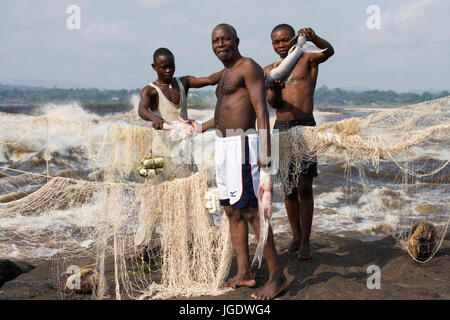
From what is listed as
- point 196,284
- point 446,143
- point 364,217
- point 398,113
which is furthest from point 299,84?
point 364,217

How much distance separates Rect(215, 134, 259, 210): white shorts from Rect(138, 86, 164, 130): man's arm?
107 centimetres

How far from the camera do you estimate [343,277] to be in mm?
4191

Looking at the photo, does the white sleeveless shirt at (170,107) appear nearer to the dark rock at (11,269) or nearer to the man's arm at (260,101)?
the man's arm at (260,101)

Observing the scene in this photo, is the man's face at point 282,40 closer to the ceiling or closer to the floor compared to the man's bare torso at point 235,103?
closer to the ceiling

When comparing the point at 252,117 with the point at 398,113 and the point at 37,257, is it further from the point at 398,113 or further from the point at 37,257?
the point at 37,257

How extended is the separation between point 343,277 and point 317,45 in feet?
7.72

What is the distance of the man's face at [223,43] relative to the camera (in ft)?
11.6

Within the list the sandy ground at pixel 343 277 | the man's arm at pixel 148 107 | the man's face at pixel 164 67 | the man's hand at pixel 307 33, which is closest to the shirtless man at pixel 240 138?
the sandy ground at pixel 343 277

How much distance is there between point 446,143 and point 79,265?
13.7 ft

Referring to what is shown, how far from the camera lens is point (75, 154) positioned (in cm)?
1173

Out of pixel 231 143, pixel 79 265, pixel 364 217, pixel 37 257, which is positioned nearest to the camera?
pixel 231 143

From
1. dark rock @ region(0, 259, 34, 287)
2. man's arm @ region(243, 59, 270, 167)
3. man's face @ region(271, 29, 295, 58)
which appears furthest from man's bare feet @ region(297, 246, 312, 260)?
dark rock @ region(0, 259, 34, 287)

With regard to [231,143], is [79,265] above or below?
below

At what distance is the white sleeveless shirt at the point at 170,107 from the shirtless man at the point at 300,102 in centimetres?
99
